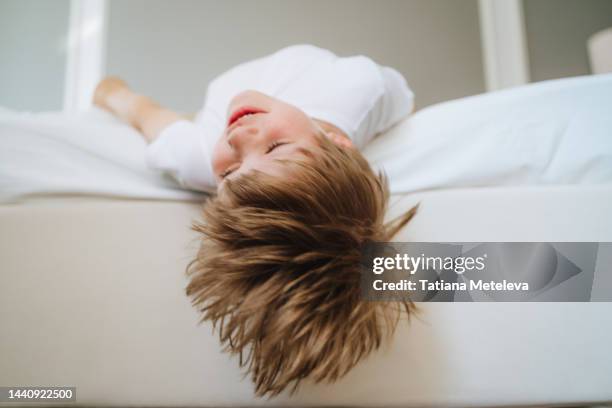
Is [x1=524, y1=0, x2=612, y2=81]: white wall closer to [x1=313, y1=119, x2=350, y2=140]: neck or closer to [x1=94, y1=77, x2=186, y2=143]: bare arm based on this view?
[x1=313, y1=119, x2=350, y2=140]: neck

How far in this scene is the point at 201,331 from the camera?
52 cm

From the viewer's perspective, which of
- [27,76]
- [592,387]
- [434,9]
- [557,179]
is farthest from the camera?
[434,9]

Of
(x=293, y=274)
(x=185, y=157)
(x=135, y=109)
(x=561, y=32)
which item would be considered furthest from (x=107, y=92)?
(x=561, y=32)

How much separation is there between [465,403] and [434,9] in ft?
5.44

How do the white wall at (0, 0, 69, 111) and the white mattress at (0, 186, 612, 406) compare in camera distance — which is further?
the white wall at (0, 0, 69, 111)

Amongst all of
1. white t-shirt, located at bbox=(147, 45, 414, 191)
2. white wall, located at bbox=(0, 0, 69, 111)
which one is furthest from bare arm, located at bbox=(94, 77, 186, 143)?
white wall, located at bbox=(0, 0, 69, 111)

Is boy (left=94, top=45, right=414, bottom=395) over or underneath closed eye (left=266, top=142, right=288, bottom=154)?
underneath

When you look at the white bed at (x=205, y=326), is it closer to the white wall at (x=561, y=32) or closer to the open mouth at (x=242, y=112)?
the open mouth at (x=242, y=112)

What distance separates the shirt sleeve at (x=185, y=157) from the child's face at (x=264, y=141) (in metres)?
0.06

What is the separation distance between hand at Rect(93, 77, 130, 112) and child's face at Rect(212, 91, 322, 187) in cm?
58

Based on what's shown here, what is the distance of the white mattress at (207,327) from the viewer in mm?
496

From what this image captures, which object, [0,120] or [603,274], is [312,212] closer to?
[603,274]

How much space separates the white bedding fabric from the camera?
0.61 m

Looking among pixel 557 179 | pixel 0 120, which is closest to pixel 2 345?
pixel 0 120
